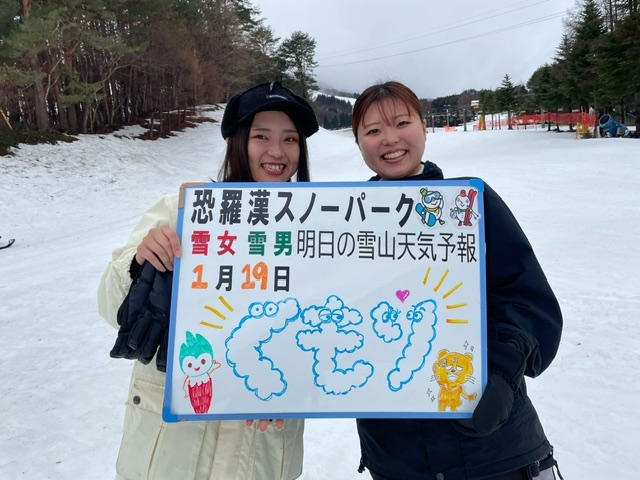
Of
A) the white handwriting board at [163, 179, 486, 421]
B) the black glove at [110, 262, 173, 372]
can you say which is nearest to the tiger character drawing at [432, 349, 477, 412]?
the white handwriting board at [163, 179, 486, 421]

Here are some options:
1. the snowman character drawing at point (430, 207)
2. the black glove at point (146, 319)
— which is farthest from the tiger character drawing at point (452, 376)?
the black glove at point (146, 319)

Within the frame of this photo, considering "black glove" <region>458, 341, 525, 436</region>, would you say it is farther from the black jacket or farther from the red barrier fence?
the red barrier fence

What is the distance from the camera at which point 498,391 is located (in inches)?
54.1

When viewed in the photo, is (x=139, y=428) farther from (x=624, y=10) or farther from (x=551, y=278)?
(x=624, y=10)

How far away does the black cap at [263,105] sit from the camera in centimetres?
184

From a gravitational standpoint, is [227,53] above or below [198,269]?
above

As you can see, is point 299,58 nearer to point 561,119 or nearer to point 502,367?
point 561,119

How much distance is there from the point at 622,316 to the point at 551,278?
1274 millimetres

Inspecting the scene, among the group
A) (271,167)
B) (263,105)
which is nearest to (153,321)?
(271,167)

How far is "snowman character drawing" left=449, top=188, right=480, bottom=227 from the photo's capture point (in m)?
1.50

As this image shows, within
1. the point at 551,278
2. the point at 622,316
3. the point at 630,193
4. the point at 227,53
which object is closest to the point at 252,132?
the point at 622,316

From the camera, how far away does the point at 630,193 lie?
32.3 feet

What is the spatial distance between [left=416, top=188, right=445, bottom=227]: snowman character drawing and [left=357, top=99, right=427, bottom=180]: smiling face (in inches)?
9.5

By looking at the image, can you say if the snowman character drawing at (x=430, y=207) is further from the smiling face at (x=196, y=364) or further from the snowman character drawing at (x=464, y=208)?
the smiling face at (x=196, y=364)
